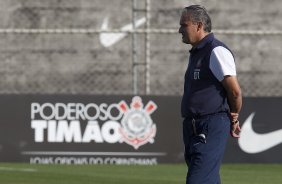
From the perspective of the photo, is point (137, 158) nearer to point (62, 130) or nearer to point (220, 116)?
point (62, 130)

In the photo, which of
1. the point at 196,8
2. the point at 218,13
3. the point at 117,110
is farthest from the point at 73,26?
the point at 196,8

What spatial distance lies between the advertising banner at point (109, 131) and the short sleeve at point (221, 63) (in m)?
7.04

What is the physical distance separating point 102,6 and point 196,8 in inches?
664

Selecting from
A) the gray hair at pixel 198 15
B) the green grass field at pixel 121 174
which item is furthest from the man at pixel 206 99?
the green grass field at pixel 121 174

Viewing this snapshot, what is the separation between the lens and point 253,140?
48.2ft

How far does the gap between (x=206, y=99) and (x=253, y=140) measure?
705 centimetres

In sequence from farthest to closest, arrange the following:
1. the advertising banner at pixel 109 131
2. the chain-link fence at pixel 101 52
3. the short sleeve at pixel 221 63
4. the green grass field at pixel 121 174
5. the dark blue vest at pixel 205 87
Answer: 1. the chain-link fence at pixel 101 52
2. the advertising banner at pixel 109 131
3. the green grass field at pixel 121 174
4. the dark blue vest at pixel 205 87
5. the short sleeve at pixel 221 63

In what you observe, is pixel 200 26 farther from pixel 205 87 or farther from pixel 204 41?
pixel 205 87

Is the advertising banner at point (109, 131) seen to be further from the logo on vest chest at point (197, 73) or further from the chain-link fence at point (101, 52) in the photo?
the chain-link fence at point (101, 52)

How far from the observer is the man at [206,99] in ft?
25.2

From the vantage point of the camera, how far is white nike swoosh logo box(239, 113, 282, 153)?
14680 mm

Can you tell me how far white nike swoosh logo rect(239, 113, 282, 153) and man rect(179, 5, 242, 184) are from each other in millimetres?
6841

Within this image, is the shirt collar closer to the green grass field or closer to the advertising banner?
the green grass field

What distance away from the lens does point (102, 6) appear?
2455 cm
